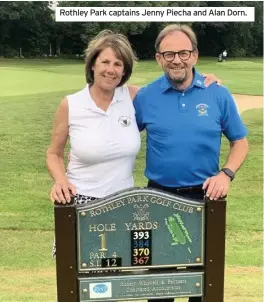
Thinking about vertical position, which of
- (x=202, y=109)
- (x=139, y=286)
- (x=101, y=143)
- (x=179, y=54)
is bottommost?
(x=139, y=286)

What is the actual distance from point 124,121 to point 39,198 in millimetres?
4886

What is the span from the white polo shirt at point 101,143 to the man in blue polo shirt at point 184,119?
0.11 m

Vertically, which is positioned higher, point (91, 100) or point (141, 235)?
point (91, 100)

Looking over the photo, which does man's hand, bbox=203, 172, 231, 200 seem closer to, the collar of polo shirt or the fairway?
the collar of polo shirt

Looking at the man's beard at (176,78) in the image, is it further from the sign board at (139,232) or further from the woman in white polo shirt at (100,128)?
the sign board at (139,232)

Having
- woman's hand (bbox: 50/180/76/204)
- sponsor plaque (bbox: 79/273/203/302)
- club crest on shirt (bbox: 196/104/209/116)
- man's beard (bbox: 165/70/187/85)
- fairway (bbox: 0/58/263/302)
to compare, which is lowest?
fairway (bbox: 0/58/263/302)

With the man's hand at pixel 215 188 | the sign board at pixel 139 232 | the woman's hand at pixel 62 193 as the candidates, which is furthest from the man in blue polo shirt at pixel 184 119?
the woman's hand at pixel 62 193

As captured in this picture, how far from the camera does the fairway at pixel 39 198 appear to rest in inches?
171

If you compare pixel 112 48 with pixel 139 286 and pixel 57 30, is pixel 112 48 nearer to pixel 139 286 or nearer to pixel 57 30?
pixel 139 286

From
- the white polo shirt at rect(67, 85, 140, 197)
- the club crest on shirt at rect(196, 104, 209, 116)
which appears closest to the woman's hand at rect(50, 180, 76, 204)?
the white polo shirt at rect(67, 85, 140, 197)

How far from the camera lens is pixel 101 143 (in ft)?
7.93

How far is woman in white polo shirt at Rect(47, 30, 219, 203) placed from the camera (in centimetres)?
244
